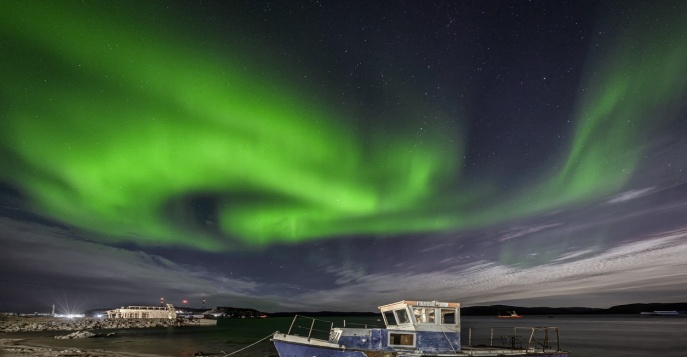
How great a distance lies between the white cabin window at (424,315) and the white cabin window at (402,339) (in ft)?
2.78

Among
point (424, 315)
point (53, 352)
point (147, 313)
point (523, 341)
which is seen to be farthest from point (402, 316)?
point (147, 313)

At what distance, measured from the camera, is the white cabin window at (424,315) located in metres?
18.9

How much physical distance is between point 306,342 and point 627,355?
57715 millimetres

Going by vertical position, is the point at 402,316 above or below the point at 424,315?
below

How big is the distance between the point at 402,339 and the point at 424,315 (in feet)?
5.21

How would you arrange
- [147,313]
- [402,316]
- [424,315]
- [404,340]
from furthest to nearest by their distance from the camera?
[147,313], [402,316], [424,315], [404,340]

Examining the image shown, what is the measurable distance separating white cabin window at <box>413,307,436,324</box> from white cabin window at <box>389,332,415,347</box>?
2.78ft

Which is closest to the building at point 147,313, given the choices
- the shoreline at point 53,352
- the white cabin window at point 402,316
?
the shoreline at point 53,352

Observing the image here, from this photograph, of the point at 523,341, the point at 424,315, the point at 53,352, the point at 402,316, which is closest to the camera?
the point at 424,315

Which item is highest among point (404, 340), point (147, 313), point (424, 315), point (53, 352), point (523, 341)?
point (424, 315)

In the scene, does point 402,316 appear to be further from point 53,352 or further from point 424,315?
point 53,352

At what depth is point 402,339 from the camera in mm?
18516

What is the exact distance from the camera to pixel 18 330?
84.9m

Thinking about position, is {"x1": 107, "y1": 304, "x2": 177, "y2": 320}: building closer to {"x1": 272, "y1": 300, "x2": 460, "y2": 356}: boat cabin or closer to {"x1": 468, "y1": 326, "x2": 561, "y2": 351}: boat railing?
{"x1": 468, "y1": 326, "x2": 561, "y2": 351}: boat railing
